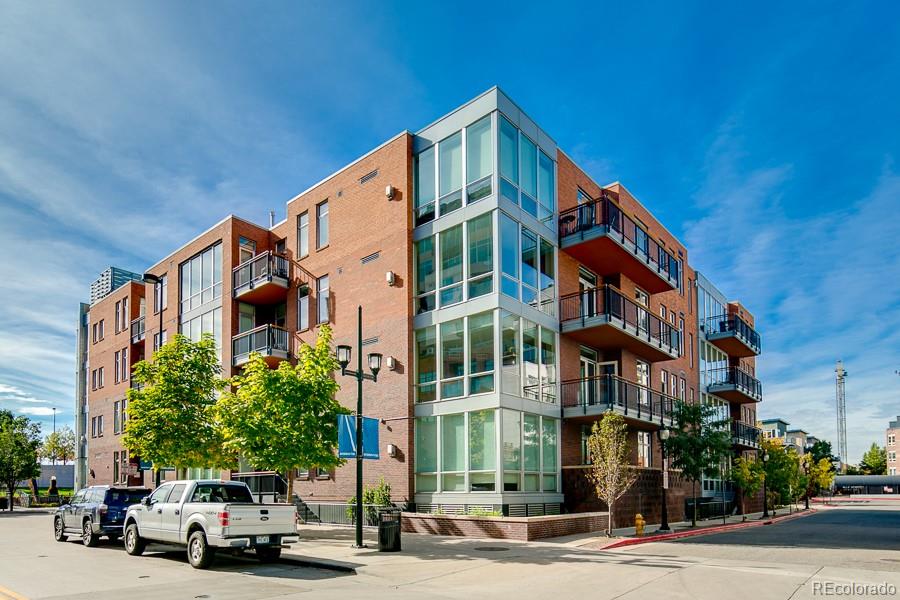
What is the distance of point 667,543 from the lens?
21656mm

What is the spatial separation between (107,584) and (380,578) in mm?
4997

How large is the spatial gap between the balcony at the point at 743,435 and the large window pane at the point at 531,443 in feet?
73.5

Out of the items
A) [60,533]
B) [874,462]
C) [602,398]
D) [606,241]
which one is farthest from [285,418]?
[874,462]

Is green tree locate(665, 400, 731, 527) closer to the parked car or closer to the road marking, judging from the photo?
the parked car

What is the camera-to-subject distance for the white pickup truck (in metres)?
15.0

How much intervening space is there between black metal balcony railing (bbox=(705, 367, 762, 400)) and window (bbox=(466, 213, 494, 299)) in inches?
976

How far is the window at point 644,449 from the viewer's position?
1209 inches

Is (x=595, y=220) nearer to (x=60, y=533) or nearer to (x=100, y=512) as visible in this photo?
(x=100, y=512)

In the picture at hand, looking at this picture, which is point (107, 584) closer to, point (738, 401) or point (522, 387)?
point (522, 387)

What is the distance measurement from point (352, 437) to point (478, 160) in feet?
35.5

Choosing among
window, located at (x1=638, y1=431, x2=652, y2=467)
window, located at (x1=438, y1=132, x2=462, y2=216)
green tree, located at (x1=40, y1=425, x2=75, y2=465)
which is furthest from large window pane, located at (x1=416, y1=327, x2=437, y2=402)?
green tree, located at (x1=40, y1=425, x2=75, y2=465)

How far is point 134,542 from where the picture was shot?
59.3ft

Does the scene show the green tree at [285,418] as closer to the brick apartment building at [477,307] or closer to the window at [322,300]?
the brick apartment building at [477,307]

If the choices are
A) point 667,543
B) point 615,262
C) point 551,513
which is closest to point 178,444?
point 551,513
